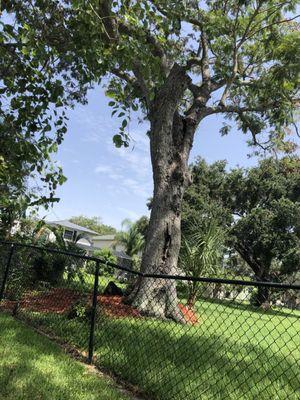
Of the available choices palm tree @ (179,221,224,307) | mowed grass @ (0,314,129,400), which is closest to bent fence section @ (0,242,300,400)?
mowed grass @ (0,314,129,400)

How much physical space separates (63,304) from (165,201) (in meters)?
3.07

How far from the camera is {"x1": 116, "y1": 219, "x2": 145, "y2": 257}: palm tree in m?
41.3

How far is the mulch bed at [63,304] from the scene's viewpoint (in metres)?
7.08

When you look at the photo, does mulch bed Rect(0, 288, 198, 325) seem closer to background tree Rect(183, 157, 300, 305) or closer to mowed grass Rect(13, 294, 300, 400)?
mowed grass Rect(13, 294, 300, 400)

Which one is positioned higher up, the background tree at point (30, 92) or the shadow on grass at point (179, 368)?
the background tree at point (30, 92)

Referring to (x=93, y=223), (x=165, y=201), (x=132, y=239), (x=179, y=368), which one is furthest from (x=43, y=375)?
(x=93, y=223)

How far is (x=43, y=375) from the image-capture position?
4.05 metres

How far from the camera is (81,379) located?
4145 mm

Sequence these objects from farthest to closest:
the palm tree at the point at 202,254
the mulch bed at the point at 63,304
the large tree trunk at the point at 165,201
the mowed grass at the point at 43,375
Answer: the palm tree at the point at 202,254 < the large tree trunk at the point at 165,201 < the mulch bed at the point at 63,304 < the mowed grass at the point at 43,375

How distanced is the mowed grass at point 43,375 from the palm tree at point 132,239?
36067 millimetres

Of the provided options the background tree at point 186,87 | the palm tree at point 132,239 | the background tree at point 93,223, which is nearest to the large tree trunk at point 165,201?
the background tree at point 186,87

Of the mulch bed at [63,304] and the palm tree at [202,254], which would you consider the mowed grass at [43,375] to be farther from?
the palm tree at [202,254]

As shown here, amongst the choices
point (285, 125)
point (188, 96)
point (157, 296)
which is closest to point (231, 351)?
point (157, 296)

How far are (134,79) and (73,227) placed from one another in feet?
125
